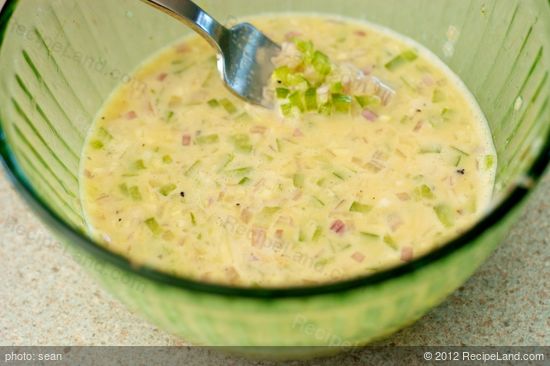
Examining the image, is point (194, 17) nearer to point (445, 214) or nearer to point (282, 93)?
point (282, 93)

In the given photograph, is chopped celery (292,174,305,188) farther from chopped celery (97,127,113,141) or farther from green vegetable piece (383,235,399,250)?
chopped celery (97,127,113,141)

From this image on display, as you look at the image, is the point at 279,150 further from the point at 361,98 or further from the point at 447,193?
the point at 447,193

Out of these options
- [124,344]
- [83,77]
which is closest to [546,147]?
[124,344]

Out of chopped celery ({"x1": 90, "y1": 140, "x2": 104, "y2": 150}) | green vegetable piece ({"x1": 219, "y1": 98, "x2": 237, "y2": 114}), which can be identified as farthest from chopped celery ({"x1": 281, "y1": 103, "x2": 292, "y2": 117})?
chopped celery ({"x1": 90, "y1": 140, "x2": 104, "y2": 150})

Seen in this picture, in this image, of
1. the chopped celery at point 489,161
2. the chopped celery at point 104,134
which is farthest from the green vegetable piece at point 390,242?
the chopped celery at point 104,134

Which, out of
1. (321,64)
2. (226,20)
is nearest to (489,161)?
(321,64)

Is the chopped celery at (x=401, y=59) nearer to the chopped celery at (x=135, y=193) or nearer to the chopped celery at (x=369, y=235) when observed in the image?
the chopped celery at (x=369, y=235)
